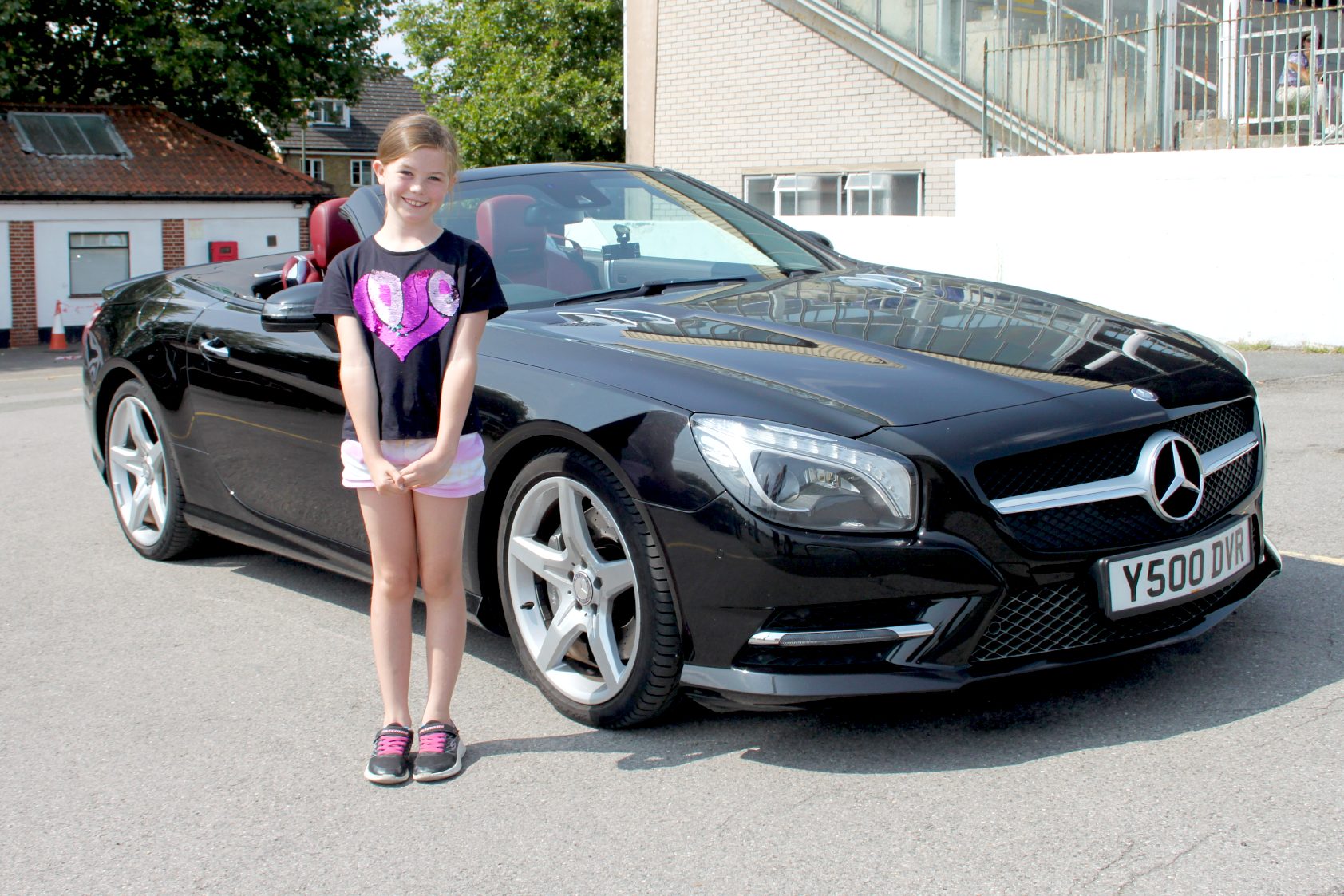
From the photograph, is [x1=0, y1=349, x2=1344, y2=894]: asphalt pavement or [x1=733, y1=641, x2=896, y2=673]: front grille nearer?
[x1=0, y1=349, x2=1344, y2=894]: asphalt pavement

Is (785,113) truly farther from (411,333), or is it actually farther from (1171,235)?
(411,333)

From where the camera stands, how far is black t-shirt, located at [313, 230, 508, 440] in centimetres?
314

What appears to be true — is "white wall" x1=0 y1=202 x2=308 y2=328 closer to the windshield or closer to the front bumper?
the windshield

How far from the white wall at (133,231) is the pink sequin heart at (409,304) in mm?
24677

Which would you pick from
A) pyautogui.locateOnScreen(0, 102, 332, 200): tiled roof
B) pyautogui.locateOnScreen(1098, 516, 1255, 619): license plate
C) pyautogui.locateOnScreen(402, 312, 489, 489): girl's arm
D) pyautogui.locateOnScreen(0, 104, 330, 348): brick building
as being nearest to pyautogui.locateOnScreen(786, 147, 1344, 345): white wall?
pyautogui.locateOnScreen(1098, 516, 1255, 619): license plate

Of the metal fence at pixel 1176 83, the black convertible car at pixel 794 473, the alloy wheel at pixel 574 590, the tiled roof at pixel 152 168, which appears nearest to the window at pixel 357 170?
the tiled roof at pixel 152 168

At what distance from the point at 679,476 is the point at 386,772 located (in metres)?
0.98

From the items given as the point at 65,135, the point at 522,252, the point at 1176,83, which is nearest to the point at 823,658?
the point at 522,252

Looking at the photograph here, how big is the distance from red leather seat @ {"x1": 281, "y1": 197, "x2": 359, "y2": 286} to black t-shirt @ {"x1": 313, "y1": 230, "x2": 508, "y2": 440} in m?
1.59

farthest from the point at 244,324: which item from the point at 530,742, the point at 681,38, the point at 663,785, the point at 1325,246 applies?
the point at 681,38

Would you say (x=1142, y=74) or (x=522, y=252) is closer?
(x=522, y=252)

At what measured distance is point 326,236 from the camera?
192 inches

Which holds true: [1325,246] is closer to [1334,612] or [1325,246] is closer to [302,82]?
[1334,612]

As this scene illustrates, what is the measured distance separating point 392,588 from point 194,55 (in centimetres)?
3079
